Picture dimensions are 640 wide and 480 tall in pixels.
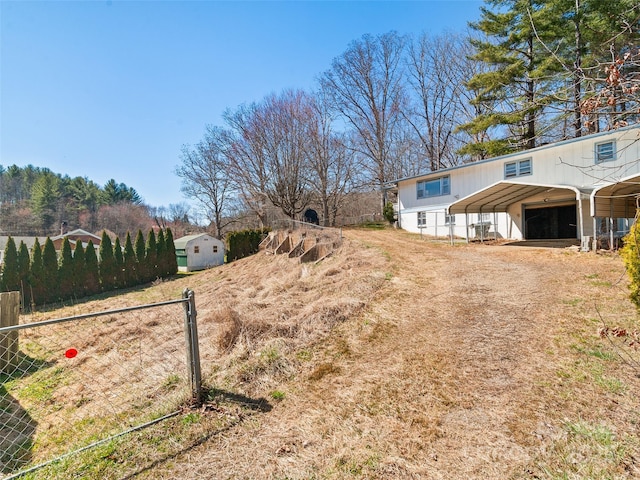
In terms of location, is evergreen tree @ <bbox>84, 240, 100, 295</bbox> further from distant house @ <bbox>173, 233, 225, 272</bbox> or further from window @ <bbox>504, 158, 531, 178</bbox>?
window @ <bbox>504, 158, 531, 178</bbox>

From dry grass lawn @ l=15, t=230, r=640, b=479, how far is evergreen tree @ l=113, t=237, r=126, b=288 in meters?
17.8

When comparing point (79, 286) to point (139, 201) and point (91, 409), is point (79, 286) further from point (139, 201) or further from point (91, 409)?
point (139, 201)

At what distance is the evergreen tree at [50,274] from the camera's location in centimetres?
1789

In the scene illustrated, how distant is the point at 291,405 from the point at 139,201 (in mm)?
65573

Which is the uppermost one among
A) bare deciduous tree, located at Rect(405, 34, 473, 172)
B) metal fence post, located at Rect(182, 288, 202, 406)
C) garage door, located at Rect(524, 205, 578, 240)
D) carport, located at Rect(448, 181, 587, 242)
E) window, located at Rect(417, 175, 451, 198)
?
bare deciduous tree, located at Rect(405, 34, 473, 172)

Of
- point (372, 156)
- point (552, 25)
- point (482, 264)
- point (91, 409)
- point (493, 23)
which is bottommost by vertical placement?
point (91, 409)

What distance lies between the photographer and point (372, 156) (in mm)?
26719

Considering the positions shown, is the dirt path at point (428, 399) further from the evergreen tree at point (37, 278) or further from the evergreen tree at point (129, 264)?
the evergreen tree at point (129, 264)

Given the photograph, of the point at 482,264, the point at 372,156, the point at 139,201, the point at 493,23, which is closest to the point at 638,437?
the point at 482,264

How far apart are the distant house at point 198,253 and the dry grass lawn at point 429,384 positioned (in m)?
19.7

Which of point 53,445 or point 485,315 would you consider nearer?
point 53,445

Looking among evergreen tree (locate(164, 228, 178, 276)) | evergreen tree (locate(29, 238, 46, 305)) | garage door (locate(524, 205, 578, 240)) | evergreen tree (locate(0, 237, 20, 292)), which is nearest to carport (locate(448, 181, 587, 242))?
garage door (locate(524, 205, 578, 240))

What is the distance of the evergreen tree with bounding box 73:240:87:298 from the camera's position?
61.9ft

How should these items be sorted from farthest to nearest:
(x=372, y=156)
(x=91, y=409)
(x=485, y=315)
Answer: (x=372, y=156), (x=485, y=315), (x=91, y=409)
